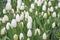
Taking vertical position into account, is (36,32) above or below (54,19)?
below

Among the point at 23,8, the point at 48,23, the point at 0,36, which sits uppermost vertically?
the point at 23,8

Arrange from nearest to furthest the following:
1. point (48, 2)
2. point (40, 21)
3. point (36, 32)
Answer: point (36, 32), point (40, 21), point (48, 2)

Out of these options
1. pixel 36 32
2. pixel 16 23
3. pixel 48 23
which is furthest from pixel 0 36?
pixel 48 23

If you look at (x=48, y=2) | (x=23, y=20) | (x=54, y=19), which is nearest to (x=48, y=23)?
(x=54, y=19)

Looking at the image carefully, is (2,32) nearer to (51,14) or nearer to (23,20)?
(23,20)

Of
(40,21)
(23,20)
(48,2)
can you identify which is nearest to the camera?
(23,20)

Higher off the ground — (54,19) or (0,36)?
(54,19)

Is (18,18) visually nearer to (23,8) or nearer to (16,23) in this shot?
(16,23)

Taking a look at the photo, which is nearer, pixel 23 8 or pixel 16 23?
pixel 16 23

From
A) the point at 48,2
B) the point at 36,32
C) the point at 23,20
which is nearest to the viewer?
the point at 36,32
